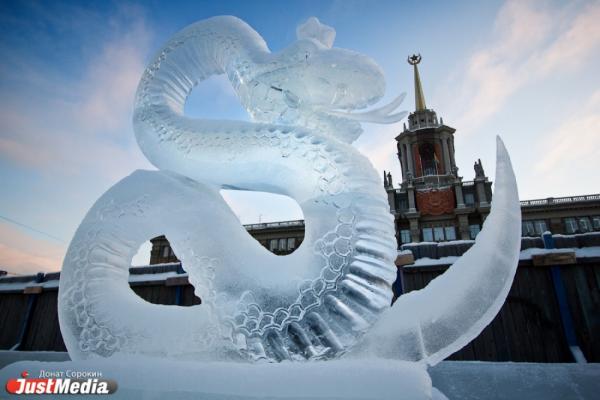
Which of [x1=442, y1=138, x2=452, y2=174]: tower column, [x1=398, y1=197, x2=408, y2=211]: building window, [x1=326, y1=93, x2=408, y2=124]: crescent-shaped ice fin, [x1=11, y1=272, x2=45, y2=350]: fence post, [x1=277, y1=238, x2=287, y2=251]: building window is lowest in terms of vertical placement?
[x1=11, y1=272, x2=45, y2=350]: fence post

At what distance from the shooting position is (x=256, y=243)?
1289 millimetres

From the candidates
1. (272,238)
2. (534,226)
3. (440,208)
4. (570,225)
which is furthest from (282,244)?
(570,225)

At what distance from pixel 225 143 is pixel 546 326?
4.26 m

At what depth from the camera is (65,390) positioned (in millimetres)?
1024

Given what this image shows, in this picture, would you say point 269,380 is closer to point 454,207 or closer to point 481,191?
point 454,207

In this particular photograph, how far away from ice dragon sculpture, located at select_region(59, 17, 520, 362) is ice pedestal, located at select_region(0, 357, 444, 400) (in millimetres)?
78

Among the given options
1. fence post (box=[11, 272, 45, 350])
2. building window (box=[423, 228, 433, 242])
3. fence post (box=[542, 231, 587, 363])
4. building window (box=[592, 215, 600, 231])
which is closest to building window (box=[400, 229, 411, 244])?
building window (box=[423, 228, 433, 242])

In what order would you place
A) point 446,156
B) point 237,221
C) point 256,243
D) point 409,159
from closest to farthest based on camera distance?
point 256,243 < point 237,221 < point 446,156 < point 409,159

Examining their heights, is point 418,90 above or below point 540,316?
above

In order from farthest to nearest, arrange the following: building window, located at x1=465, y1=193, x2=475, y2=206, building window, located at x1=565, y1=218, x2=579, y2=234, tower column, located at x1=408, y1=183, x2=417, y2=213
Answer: building window, located at x1=465, y1=193, x2=475, y2=206 → tower column, located at x1=408, y1=183, x2=417, y2=213 → building window, located at x1=565, y1=218, x2=579, y2=234

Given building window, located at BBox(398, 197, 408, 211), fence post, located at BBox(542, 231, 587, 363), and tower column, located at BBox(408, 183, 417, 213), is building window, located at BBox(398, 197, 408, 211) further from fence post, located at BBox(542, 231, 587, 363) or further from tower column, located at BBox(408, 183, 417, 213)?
fence post, located at BBox(542, 231, 587, 363)

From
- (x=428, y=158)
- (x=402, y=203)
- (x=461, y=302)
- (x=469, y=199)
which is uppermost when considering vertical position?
(x=428, y=158)

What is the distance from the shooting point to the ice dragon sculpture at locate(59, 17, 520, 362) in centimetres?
104

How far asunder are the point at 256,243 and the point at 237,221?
172mm
